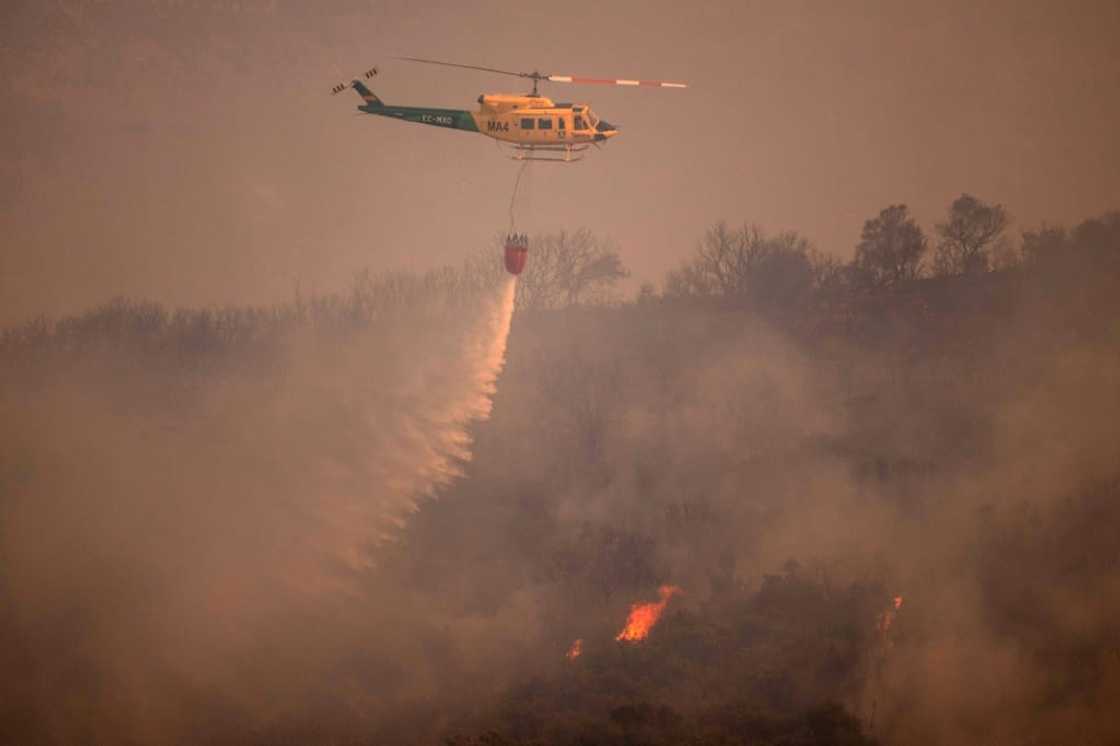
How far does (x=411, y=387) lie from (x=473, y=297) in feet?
91.5

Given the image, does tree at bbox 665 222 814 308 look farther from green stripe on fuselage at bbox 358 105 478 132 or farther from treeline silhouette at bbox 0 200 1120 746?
green stripe on fuselage at bbox 358 105 478 132

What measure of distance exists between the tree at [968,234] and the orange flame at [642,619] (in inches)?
1563

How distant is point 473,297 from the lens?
83.5 m

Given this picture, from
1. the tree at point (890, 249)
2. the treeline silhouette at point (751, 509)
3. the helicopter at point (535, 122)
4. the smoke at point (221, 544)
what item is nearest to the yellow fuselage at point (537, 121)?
the helicopter at point (535, 122)

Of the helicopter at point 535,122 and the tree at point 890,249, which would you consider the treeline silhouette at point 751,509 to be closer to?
the tree at point 890,249

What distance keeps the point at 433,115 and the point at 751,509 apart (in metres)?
25.6

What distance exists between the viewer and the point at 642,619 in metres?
44.5

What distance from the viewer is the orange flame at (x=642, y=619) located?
43375 mm

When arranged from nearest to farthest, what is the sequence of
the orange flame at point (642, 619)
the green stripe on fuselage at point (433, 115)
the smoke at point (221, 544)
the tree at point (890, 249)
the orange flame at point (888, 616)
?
the smoke at point (221, 544) < the green stripe on fuselage at point (433, 115) < the orange flame at point (888, 616) < the orange flame at point (642, 619) < the tree at point (890, 249)

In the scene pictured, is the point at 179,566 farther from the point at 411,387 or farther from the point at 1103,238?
the point at 1103,238

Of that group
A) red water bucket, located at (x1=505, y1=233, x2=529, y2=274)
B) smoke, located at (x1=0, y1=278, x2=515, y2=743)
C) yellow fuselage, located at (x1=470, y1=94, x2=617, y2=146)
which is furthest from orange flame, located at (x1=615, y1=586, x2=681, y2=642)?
yellow fuselage, located at (x1=470, y1=94, x2=617, y2=146)

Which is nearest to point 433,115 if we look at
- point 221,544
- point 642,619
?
point 221,544

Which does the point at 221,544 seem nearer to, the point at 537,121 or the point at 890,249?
the point at 537,121

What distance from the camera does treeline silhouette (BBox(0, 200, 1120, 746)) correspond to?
36.6m
